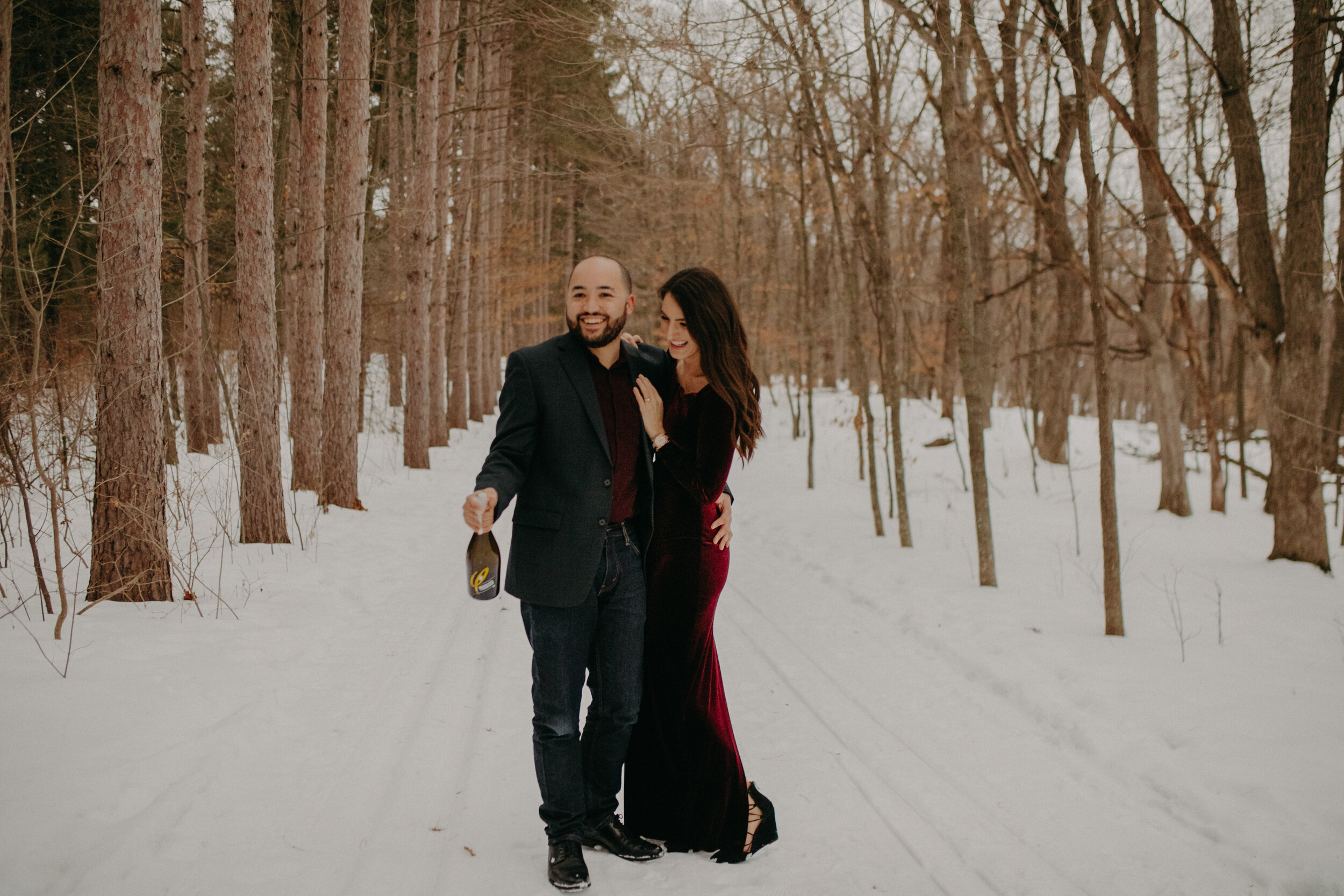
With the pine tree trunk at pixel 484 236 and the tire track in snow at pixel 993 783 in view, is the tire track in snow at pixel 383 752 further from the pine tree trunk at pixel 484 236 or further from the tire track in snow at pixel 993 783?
the pine tree trunk at pixel 484 236

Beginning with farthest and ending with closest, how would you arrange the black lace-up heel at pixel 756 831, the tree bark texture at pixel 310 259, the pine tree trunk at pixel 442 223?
the pine tree trunk at pixel 442 223 < the tree bark texture at pixel 310 259 < the black lace-up heel at pixel 756 831

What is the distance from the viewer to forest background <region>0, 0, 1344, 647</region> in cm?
448

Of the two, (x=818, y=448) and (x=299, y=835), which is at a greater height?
(x=818, y=448)

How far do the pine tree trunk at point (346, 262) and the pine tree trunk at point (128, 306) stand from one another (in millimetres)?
3559

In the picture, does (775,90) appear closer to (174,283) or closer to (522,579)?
(522,579)

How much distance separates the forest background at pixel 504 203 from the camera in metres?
4.48

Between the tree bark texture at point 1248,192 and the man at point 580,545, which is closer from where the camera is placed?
the man at point 580,545

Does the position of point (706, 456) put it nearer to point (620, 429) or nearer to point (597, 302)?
point (620, 429)

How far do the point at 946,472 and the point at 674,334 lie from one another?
1239 cm

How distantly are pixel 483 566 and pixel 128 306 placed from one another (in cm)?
357

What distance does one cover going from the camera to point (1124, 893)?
253cm

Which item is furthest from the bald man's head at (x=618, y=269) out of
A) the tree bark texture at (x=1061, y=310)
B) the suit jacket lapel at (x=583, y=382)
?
the tree bark texture at (x=1061, y=310)

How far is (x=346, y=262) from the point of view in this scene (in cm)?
825

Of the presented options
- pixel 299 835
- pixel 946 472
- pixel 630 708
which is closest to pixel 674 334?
pixel 630 708
